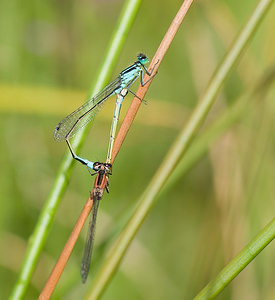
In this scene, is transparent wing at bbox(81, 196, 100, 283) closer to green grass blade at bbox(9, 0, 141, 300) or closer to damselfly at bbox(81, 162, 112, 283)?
damselfly at bbox(81, 162, 112, 283)

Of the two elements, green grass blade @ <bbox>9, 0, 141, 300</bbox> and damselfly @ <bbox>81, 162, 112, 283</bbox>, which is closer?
green grass blade @ <bbox>9, 0, 141, 300</bbox>

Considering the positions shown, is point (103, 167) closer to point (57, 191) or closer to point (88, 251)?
point (88, 251)

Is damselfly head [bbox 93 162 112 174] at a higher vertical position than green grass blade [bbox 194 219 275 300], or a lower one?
higher

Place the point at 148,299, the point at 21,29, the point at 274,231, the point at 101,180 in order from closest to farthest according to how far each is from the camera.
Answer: the point at 274,231, the point at 101,180, the point at 148,299, the point at 21,29

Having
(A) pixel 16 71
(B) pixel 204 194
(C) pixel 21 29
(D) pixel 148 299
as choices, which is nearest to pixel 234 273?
(D) pixel 148 299

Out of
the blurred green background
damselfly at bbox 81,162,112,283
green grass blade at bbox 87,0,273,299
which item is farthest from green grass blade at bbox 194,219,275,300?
the blurred green background

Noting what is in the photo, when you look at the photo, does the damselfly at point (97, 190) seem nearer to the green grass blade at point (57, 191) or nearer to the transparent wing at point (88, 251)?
the transparent wing at point (88, 251)

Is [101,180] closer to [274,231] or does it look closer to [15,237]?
[274,231]
